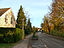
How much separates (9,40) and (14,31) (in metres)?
1.73

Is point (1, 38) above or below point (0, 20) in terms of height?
below

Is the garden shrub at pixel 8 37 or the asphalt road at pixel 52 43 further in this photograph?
the garden shrub at pixel 8 37

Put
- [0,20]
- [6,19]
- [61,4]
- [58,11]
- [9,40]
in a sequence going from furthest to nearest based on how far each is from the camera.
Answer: [58,11] < [61,4] < [6,19] < [0,20] < [9,40]

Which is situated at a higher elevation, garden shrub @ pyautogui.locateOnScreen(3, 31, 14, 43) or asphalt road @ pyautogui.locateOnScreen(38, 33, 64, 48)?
garden shrub @ pyautogui.locateOnScreen(3, 31, 14, 43)

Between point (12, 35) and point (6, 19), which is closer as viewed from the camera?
point (12, 35)

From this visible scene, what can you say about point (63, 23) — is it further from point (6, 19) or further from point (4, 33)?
point (4, 33)

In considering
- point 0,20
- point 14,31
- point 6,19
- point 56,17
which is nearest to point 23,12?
point 56,17

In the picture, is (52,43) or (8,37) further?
(52,43)

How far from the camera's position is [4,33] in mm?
15820

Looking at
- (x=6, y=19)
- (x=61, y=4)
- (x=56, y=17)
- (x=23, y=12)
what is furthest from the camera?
(x=23, y=12)

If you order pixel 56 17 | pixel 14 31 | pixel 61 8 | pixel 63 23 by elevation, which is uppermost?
pixel 61 8

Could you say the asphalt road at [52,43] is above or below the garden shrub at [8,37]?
below

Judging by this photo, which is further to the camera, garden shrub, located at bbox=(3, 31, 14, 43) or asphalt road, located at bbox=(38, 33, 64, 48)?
garden shrub, located at bbox=(3, 31, 14, 43)

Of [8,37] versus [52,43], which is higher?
[8,37]
